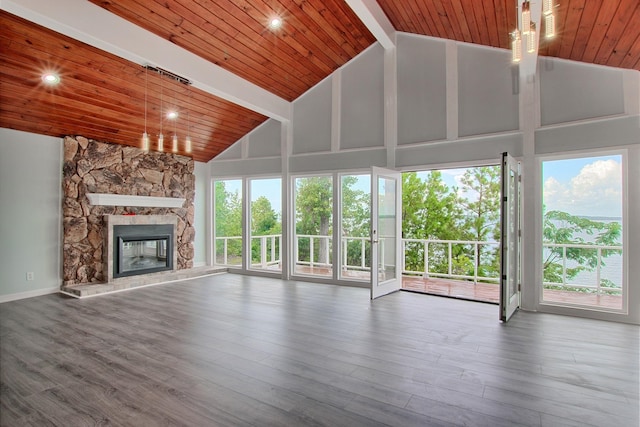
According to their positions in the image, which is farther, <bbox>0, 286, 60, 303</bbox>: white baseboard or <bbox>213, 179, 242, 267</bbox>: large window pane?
<bbox>213, 179, 242, 267</bbox>: large window pane

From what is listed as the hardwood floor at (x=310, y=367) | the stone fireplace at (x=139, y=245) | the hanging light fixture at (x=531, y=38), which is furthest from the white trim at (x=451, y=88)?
the stone fireplace at (x=139, y=245)

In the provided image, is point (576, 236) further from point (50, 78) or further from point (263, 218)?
point (50, 78)

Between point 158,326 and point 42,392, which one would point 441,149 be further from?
point 42,392

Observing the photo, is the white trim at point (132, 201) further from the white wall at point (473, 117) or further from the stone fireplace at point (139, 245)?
the white wall at point (473, 117)

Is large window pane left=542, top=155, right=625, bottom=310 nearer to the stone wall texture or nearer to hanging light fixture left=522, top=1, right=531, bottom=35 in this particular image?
hanging light fixture left=522, top=1, right=531, bottom=35

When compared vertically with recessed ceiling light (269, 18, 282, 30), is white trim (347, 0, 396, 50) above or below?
above

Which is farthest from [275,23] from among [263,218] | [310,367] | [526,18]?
[310,367]

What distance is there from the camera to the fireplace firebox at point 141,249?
20.1 feet

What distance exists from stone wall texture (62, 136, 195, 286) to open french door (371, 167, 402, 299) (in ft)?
15.1

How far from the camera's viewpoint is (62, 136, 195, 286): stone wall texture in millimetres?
5566

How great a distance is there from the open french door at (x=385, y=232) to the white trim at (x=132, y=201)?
4.38m

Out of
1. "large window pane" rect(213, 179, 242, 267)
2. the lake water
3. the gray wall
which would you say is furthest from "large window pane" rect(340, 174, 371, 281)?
the gray wall

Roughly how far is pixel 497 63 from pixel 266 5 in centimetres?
337

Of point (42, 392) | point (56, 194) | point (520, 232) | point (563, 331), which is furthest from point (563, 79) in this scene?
point (56, 194)
